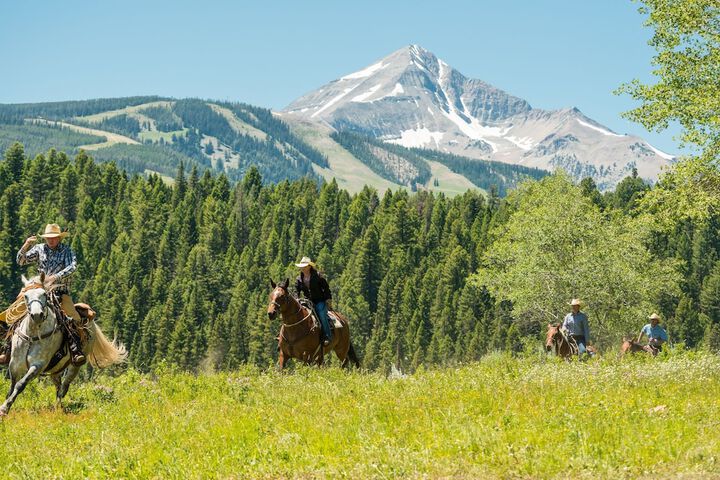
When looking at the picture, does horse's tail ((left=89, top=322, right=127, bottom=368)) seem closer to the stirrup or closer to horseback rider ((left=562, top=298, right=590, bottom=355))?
the stirrup

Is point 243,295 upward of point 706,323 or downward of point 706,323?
downward

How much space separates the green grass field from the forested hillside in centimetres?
9865

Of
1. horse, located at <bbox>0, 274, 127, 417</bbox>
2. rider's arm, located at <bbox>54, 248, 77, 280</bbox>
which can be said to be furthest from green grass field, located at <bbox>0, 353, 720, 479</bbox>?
rider's arm, located at <bbox>54, 248, 77, 280</bbox>

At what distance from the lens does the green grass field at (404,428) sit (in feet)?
27.9

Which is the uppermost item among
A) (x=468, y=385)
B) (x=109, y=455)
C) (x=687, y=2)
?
(x=687, y=2)

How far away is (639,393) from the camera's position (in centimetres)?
1189

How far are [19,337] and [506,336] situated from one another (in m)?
136

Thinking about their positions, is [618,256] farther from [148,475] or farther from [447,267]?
[447,267]

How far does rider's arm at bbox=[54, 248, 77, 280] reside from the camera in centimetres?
1498

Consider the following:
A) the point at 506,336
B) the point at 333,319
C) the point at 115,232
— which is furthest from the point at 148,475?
the point at 115,232

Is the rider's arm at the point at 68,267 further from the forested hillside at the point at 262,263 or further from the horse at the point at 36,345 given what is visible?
the forested hillside at the point at 262,263

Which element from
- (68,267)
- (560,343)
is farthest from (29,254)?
(560,343)

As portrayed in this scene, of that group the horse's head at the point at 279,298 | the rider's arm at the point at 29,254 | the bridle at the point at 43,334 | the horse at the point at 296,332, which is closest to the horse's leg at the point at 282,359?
the horse at the point at 296,332

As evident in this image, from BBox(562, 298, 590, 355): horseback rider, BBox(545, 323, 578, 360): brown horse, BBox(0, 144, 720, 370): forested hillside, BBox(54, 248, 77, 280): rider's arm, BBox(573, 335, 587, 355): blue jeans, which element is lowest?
BBox(0, 144, 720, 370): forested hillside
